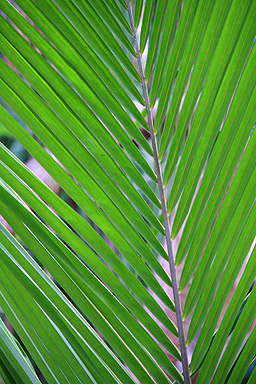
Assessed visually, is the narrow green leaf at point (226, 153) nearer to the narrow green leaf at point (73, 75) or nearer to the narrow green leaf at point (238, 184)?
the narrow green leaf at point (238, 184)

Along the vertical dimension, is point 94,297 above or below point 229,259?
above

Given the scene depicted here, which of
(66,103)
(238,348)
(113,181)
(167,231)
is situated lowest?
(238,348)

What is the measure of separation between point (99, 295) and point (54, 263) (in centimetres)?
7

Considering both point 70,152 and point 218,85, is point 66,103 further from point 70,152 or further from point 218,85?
point 218,85

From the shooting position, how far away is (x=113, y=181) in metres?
0.41

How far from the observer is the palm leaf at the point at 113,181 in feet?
1.19

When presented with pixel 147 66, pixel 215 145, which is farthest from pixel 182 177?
pixel 147 66

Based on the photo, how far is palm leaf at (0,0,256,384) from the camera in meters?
0.36

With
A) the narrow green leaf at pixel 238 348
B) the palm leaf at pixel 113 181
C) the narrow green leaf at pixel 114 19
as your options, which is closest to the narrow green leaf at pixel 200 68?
the palm leaf at pixel 113 181

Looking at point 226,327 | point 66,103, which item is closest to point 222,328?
point 226,327

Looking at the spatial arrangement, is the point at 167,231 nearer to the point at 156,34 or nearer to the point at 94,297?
the point at 94,297

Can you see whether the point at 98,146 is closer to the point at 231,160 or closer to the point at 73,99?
the point at 73,99

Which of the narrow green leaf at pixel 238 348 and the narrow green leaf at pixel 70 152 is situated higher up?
the narrow green leaf at pixel 70 152

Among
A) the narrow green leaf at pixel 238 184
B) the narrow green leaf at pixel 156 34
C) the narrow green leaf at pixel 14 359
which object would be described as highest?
the narrow green leaf at pixel 156 34
